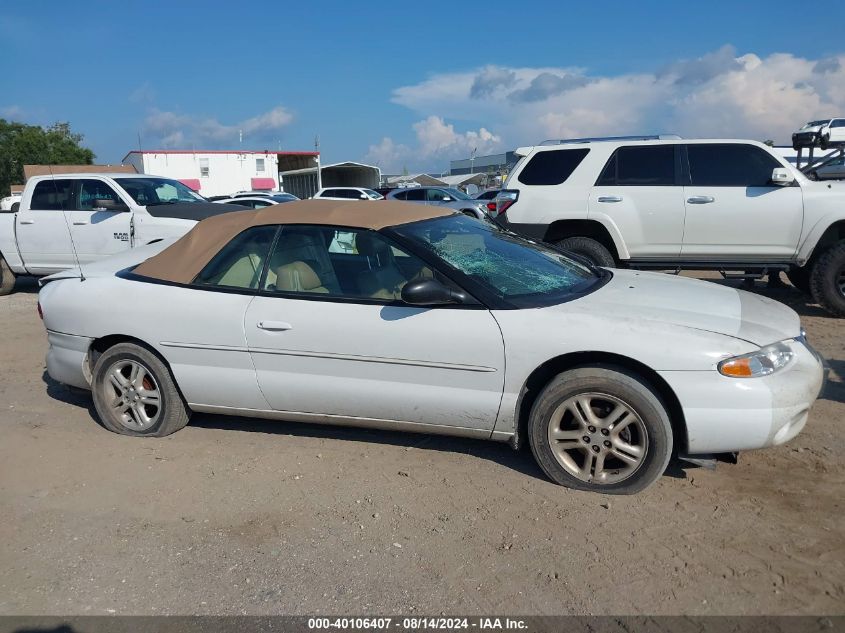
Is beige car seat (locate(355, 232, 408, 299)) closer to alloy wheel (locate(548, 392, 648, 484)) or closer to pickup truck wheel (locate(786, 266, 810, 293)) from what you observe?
alloy wheel (locate(548, 392, 648, 484))

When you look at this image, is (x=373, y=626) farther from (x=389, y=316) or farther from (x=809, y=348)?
(x=809, y=348)

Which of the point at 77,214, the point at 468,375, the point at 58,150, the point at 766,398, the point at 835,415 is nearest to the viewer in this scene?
the point at 766,398

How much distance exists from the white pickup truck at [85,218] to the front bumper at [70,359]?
15.2 feet

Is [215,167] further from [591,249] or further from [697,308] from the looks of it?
[697,308]

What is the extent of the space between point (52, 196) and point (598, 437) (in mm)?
9186

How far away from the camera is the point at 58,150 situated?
2270 inches

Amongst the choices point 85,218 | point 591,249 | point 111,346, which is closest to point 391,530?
point 111,346

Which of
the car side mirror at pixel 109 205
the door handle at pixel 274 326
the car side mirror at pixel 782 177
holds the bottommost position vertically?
the door handle at pixel 274 326

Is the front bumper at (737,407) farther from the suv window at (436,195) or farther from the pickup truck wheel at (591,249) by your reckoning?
the suv window at (436,195)

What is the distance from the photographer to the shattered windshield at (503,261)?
12.3 ft

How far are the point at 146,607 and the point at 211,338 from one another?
169 cm

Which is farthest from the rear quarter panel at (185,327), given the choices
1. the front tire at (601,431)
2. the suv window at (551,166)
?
the suv window at (551,166)

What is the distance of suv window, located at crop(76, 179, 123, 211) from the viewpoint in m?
9.48

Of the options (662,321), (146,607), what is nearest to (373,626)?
(146,607)
